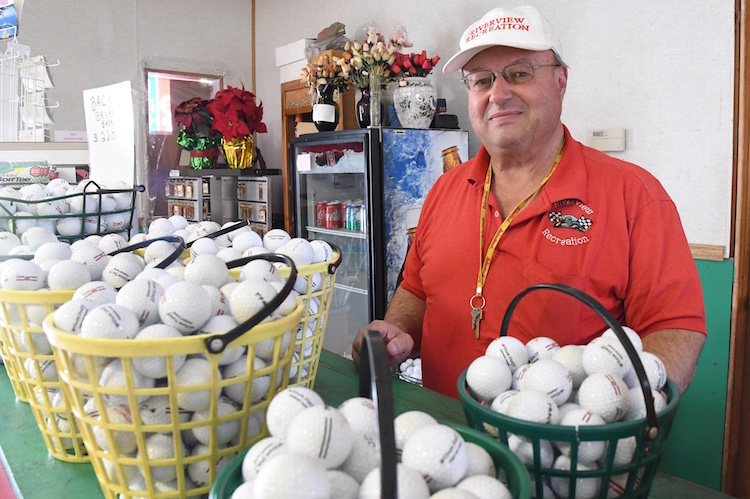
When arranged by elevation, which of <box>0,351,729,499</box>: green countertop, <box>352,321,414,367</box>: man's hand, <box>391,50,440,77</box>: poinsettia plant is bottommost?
<box>0,351,729,499</box>: green countertop

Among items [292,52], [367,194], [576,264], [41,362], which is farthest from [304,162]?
[41,362]

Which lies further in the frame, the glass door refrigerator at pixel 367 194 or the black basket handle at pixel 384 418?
the glass door refrigerator at pixel 367 194

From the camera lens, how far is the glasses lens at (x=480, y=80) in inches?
71.1

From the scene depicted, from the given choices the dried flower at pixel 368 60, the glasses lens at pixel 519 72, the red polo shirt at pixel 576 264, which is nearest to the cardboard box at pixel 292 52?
the dried flower at pixel 368 60

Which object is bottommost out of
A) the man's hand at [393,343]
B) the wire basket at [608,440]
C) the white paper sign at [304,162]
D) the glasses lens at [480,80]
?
the man's hand at [393,343]

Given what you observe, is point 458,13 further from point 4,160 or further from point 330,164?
point 4,160

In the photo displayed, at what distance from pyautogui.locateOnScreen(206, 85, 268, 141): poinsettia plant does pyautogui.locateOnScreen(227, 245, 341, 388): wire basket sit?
389cm

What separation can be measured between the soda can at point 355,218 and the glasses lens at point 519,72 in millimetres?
2185

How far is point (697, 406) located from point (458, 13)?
→ 2.76 meters

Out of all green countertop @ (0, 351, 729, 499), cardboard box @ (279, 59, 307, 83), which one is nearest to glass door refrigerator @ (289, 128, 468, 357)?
cardboard box @ (279, 59, 307, 83)

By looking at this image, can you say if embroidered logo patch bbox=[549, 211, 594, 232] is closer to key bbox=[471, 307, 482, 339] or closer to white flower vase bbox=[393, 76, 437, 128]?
key bbox=[471, 307, 482, 339]

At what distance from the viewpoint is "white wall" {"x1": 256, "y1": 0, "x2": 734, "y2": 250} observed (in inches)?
104

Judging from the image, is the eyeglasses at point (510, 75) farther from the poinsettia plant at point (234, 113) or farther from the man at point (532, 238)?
the poinsettia plant at point (234, 113)

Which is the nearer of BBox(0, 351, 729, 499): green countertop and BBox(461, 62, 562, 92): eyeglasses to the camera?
BBox(0, 351, 729, 499): green countertop
